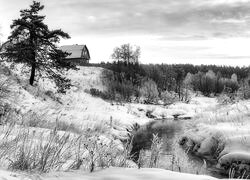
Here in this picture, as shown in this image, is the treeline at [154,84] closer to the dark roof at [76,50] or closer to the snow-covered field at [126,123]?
the snow-covered field at [126,123]

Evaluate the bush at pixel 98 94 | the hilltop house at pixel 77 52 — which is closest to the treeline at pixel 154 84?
the bush at pixel 98 94

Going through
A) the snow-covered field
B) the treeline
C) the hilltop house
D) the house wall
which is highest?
the hilltop house

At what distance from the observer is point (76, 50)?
183 feet

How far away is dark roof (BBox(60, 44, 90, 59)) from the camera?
2167 inches

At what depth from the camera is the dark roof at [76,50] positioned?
55031mm

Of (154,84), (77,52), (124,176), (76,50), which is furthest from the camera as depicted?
(76,50)

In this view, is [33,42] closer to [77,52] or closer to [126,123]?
[126,123]

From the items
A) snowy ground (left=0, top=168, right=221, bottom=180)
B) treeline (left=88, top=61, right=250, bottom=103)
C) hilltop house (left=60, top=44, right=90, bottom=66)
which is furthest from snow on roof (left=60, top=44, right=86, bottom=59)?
snowy ground (left=0, top=168, right=221, bottom=180)

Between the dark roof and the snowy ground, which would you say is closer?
the snowy ground

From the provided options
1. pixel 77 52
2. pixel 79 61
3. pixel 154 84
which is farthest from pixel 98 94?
pixel 77 52

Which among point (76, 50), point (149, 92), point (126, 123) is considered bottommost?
point (126, 123)

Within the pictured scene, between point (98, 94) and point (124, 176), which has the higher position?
point (124, 176)

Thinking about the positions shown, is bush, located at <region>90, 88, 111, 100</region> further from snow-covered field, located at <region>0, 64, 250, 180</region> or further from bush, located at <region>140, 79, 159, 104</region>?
bush, located at <region>140, 79, 159, 104</region>

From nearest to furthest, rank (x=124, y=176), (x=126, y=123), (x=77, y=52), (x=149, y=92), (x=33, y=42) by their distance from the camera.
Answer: (x=124, y=176) < (x=126, y=123) < (x=33, y=42) < (x=149, y=92) < (x=77, y=52)
